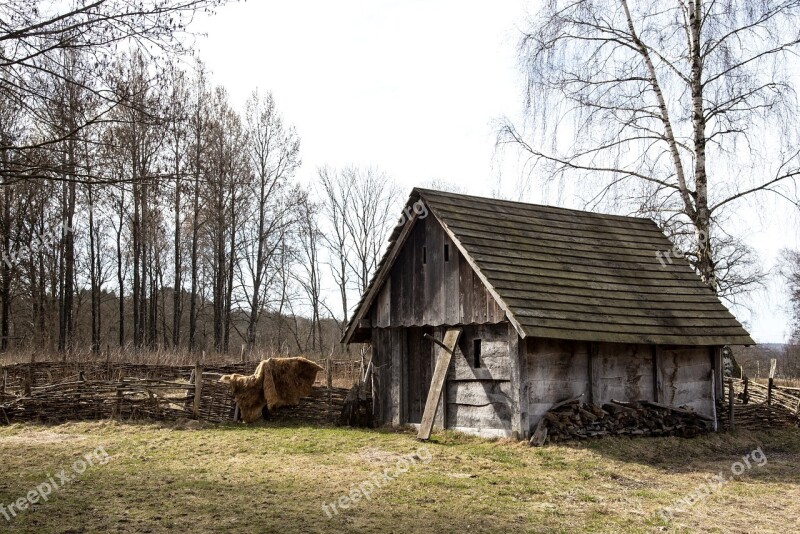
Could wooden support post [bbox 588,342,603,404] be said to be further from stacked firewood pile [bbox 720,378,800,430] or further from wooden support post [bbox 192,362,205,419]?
wooden support post [bbox 192,362,205,419]

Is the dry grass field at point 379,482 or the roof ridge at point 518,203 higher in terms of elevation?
the roof ridge at point 518,203

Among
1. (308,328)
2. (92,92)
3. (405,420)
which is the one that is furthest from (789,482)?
(308,328)

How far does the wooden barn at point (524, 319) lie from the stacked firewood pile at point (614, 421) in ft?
0.92

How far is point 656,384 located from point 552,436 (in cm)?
319

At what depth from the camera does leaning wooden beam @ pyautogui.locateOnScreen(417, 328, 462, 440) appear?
47.5 ft

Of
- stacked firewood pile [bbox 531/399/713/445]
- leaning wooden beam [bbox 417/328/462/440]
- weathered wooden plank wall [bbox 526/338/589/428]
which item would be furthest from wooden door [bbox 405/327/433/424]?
stacked firewood pile [bbox 531/399/713/445]

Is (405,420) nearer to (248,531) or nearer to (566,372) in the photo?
(566,372)

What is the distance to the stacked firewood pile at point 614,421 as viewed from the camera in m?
13.7

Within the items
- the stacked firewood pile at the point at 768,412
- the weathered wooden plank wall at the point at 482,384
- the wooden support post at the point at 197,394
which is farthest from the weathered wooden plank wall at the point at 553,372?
the wooden support post at the point at 197,394

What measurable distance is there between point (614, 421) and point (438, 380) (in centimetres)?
351

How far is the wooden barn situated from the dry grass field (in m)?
1.06

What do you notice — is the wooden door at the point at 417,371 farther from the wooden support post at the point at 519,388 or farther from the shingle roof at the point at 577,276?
the wooden support post at the point at 519,388

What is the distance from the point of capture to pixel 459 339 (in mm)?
15289

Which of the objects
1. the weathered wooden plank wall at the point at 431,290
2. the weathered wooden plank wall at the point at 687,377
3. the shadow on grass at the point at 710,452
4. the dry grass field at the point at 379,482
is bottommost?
the shadow on grass at the point at 710,452
